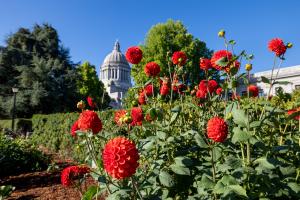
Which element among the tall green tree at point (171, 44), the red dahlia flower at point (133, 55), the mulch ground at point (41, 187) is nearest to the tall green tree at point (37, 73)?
the tall green tree at point (171, 44)

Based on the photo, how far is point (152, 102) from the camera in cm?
324

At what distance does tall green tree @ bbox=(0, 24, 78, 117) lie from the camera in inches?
1107

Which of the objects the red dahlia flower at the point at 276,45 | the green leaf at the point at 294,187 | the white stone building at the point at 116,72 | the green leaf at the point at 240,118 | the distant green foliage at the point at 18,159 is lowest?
the distant green foliage at the point at 18,159

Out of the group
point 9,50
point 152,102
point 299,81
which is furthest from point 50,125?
point 299,81

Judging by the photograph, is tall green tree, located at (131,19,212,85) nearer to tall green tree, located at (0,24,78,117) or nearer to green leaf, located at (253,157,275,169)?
tall green tree, located at (0,24,78,117)

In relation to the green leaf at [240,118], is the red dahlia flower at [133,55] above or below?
above

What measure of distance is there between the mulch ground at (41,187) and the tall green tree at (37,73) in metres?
21.1

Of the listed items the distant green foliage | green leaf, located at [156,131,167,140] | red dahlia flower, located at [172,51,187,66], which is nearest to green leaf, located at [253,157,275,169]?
green leaf, located at [156,131,167,140]

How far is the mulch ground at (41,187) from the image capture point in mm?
5709

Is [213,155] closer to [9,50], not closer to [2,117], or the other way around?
[2,117]

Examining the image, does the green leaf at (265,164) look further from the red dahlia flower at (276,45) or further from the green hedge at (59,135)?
the green hedge at (59,135)

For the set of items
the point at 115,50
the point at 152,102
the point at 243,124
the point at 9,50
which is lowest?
the point at 243,124

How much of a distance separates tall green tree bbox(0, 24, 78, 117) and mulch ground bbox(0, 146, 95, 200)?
2106 centimetres

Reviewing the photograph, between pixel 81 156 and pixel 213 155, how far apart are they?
811 centimetres
